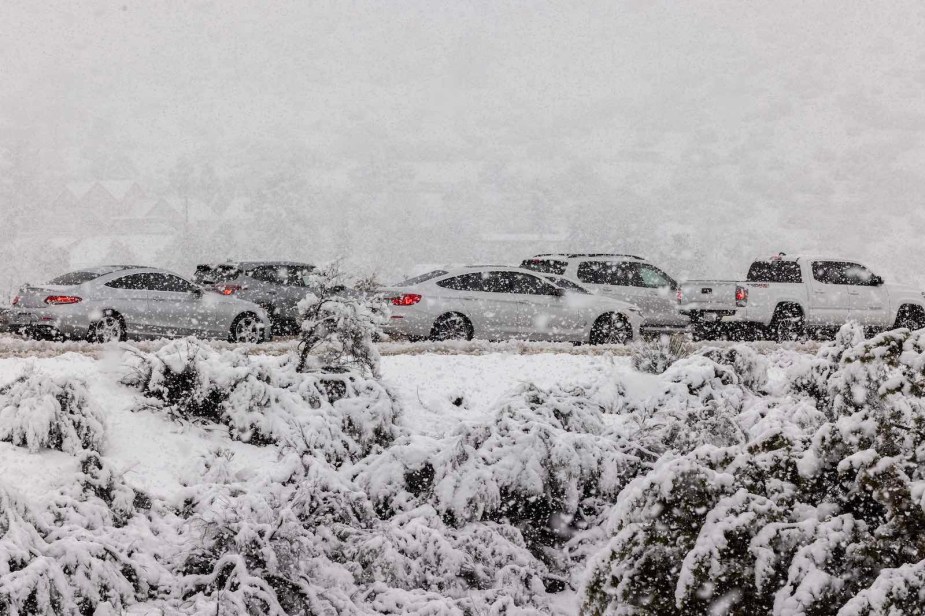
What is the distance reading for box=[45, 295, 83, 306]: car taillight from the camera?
13.7m

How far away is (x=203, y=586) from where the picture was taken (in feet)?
20.4

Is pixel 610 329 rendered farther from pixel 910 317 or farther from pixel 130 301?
pixel 910 317

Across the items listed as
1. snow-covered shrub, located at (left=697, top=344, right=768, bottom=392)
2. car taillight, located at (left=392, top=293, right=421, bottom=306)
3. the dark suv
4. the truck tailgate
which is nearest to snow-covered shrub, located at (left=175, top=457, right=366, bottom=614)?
snow-covered shrub, located at (left=697, top=344, right=768, bottom=392)

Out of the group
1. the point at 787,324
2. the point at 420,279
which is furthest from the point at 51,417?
the point at 787,324

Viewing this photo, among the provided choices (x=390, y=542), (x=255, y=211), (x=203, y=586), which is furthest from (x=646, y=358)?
(x=255, y=211)

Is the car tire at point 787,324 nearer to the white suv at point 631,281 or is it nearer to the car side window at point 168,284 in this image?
the white suv at point 631,281

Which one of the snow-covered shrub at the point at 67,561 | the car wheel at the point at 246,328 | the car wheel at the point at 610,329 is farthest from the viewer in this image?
the car wheel at the point at 246,328

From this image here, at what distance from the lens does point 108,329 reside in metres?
14.2

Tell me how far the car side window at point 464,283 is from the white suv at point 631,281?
3.24 metres

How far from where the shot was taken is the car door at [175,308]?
48.6ft

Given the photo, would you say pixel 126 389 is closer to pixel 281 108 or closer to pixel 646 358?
pixel 646 358

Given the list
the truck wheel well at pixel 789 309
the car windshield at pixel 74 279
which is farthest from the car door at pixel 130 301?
the truck wheel well at pixel 789 309

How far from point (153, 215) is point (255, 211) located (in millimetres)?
28904

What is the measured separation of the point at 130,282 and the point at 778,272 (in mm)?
11724
